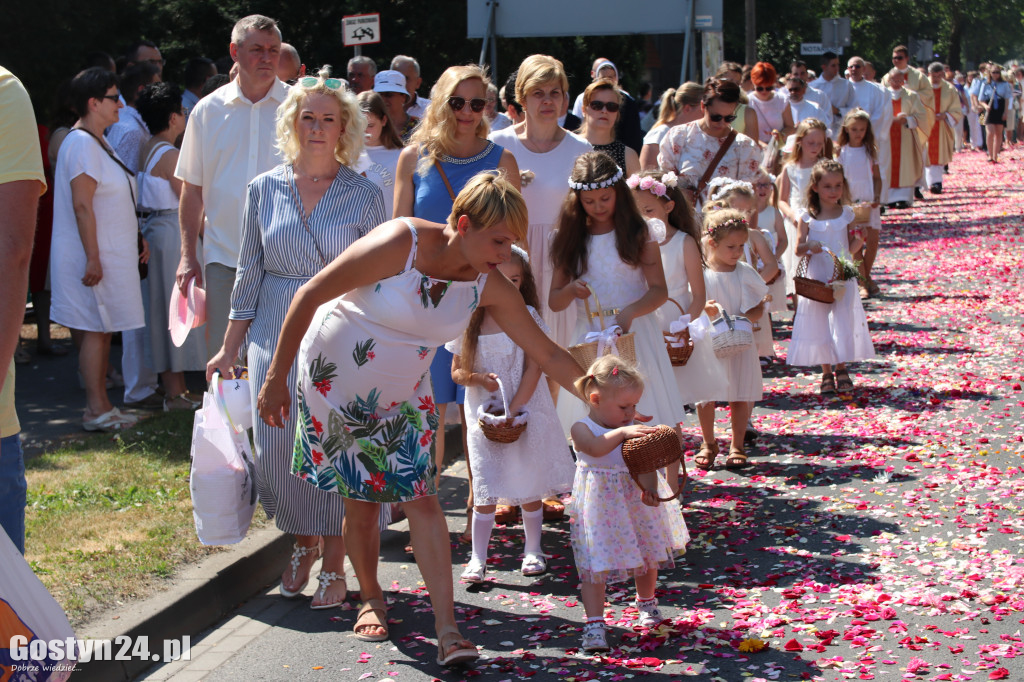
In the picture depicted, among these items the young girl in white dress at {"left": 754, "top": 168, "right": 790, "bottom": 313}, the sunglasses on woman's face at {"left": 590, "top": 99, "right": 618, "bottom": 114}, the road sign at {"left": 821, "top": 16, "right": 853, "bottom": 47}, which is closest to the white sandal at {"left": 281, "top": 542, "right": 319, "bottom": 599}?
the sunglasses on woman's face at {"left": 590, "top": 99, "right": 618, "bottom": 114}

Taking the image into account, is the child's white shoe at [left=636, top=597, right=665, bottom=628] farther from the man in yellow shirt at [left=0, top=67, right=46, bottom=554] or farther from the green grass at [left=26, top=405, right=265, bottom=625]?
the man in yellow shirt at [left=0, top=67, right=46, bottom=554]

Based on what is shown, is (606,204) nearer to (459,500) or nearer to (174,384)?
(459,500)

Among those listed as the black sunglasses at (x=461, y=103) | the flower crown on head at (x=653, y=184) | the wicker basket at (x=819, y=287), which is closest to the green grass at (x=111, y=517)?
the black sunglasses at (x=461, y=103)

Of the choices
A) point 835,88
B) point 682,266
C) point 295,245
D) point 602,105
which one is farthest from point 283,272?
point 835,88

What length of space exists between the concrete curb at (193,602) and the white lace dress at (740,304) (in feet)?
9.77

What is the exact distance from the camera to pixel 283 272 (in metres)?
5.47

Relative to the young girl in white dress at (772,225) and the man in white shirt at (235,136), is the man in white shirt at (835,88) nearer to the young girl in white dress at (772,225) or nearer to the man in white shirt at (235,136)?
the young girl in white dress at (772,225)

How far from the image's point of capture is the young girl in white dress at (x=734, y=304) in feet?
25.0

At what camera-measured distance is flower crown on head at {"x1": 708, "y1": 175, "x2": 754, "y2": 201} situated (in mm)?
8609

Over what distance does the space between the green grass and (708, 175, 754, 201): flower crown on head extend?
398 centimetres

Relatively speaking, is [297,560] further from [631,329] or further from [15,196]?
[15,196]

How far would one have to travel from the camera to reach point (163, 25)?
924 inches

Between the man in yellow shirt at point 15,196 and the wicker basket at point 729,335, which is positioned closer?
the man in yellow shirt at point 15,196

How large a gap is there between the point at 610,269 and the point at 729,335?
4.82 feet
